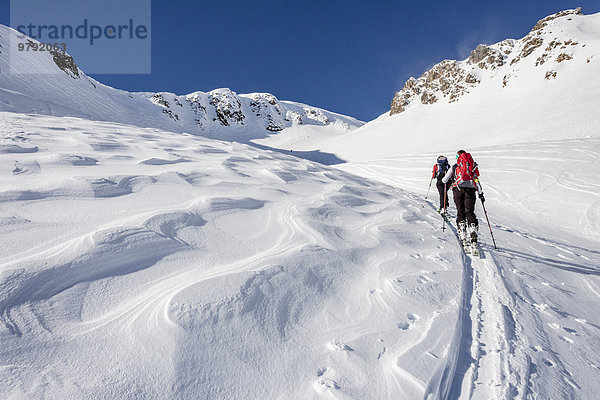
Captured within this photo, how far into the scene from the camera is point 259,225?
11.0 ft

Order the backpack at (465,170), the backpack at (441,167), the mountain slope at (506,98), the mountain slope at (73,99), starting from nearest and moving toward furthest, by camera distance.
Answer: the backpack at (465,170)
the backpack at (441,167)
the mountain slope at (73,99)
the mountain slope at (506,98)

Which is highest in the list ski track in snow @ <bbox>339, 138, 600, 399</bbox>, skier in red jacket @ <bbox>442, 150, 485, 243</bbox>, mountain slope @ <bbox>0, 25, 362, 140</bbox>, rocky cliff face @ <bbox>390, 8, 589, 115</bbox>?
rocky cliff face @ <bbox>390, 8, 589, 115</bbox>

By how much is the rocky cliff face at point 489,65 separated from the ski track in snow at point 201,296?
5126cm

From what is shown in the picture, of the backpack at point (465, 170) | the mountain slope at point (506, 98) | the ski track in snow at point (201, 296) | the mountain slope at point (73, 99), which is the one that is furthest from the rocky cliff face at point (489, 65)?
the ski track in snow at point (201, 296)

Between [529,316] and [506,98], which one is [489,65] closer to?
[506,98]

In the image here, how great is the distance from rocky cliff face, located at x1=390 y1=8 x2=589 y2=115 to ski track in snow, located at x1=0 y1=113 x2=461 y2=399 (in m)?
51.3

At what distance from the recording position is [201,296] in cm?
187

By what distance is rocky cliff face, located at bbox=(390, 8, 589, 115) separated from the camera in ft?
137

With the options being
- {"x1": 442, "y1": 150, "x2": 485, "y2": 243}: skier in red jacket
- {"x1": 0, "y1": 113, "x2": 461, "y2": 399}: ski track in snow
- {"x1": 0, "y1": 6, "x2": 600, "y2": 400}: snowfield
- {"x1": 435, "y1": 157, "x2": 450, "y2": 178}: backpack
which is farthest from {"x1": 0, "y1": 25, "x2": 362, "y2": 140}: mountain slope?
{"x1": 442, "y1": 150, "x2": 485, "y2": 243}: skier in red jacket

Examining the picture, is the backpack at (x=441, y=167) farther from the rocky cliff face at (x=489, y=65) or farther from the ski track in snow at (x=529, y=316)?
the rocky cliff face at (x=489, y=65)

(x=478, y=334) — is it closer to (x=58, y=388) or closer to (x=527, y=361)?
(x=527, y=361)

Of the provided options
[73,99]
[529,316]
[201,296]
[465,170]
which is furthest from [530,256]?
[73,99]

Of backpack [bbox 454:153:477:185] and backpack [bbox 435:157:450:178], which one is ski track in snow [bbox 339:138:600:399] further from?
backpack [bbox 435:157:450:178]

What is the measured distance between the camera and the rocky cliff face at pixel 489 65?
4181 centimetres
